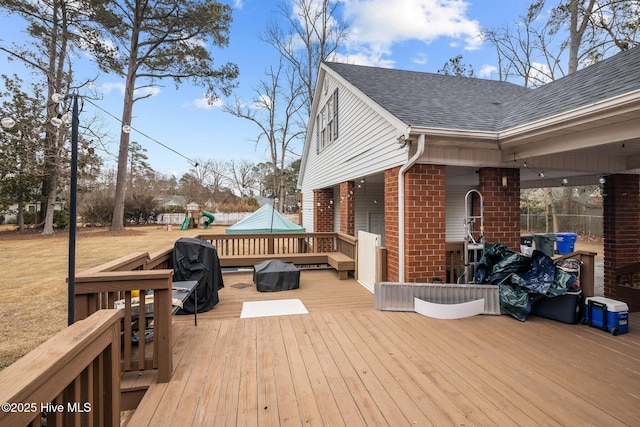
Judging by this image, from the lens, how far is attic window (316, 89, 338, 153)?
870cm

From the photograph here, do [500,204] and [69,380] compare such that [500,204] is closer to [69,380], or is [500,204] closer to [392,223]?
[392,223]

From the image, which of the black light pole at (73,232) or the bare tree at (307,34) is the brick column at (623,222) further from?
the bare tree at (307,34)

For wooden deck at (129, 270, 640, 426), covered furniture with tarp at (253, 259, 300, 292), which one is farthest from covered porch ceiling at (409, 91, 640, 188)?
covered furniture with tarp at (253, 259, 300, 292)

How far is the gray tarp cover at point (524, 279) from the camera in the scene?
149 inches

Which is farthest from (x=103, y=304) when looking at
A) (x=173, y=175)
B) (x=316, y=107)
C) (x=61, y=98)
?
(x=173, y=175)

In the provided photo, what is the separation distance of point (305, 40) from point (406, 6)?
6.81m

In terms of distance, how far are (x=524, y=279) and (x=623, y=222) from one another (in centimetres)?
346

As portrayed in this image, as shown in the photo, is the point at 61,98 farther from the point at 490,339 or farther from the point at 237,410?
the point at 490,339

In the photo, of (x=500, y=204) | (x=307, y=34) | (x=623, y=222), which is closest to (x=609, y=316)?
(x=500, y=204)

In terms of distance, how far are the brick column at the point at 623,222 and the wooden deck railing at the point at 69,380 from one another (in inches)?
301

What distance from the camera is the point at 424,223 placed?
4.71 meters

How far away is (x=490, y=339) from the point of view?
11.0ft

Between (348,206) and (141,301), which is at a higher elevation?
(348,206)

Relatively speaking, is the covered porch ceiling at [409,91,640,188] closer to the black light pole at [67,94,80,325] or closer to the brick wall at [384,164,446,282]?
the brick wall at [384,164,446,282]
